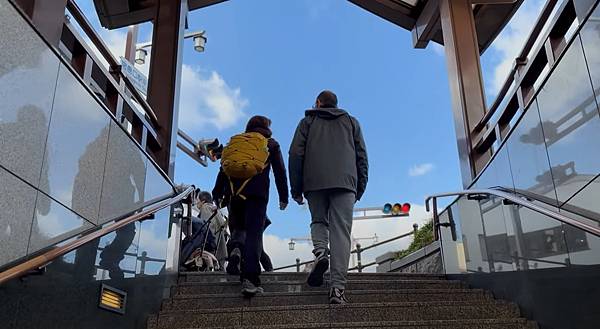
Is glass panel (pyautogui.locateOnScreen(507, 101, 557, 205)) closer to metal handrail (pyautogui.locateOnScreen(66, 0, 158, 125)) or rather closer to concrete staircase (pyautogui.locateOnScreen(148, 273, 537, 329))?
concrete staircase (pyautogui.locateOnScreen(148, 273, 537, 329))

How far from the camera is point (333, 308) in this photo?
165 inches

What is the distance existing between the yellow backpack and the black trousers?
13 centimetres

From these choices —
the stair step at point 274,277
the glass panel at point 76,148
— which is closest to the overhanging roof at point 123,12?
the stair step at point 274,277

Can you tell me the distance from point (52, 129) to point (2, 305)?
39.3 inches

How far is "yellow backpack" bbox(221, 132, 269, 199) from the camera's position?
4.41 metres

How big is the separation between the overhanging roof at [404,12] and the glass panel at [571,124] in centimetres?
465

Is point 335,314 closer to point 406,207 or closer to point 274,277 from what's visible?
point 274,277

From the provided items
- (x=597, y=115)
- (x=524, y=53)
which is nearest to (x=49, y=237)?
(x=597, y=115)

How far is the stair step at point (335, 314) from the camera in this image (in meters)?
4.06

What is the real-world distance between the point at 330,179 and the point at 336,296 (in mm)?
912

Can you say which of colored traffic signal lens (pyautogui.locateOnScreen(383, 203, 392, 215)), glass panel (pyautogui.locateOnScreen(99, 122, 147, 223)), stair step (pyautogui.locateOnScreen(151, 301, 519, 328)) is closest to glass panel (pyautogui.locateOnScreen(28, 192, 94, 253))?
glass panel (pyautogui.locateOnScreen(99, 122, 147, 223))

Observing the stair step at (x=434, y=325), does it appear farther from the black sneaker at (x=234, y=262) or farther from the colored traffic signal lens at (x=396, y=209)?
the colored traffic signal lens at (x=396, y=209)

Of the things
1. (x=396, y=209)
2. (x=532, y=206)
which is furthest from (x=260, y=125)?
(x=396, y=209)

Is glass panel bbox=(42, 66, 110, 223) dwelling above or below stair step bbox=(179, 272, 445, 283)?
above
